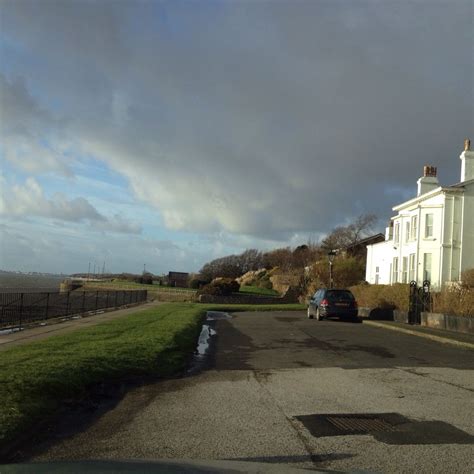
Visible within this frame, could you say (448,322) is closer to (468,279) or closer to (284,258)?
(468,279)

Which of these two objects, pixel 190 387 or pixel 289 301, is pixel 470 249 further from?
pixel 190 387

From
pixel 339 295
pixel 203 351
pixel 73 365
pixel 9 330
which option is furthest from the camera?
pixel 339 295

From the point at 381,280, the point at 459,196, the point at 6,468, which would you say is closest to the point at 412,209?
the point at 459,196

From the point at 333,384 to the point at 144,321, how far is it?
12.5 metres

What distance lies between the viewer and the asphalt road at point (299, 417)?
527 cm

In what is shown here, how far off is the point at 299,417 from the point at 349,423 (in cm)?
65

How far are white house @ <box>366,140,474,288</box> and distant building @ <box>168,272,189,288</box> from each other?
52.3 meters

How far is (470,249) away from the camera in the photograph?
103ft

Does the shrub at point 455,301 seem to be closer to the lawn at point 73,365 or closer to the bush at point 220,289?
the lawn at point 73,365

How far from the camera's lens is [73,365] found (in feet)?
30.9

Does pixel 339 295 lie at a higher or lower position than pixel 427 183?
lower

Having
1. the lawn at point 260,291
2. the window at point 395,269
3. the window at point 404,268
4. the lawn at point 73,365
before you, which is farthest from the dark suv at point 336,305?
the lawn at point 260,291

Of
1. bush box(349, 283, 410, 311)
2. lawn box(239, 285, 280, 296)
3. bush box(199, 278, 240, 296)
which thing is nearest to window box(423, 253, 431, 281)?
bush box(349, 283, 410, 311)

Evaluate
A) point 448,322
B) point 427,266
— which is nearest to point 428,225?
point 427,266
